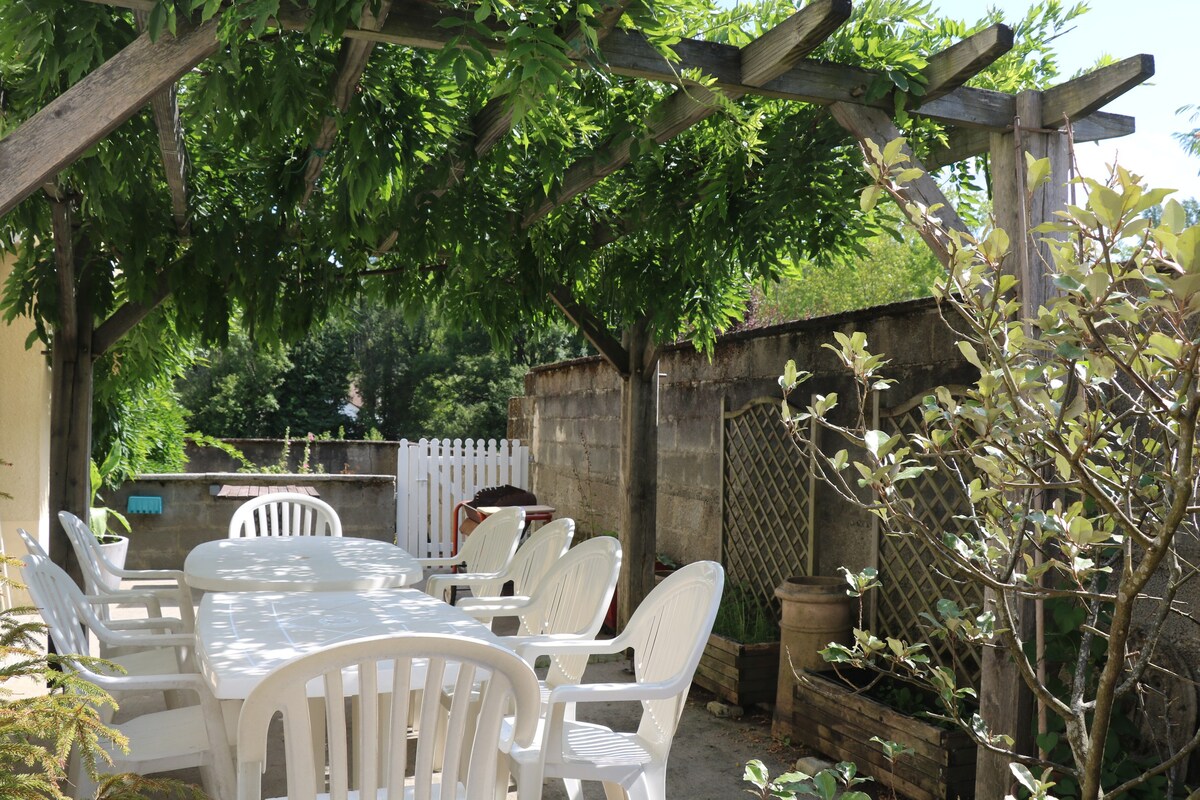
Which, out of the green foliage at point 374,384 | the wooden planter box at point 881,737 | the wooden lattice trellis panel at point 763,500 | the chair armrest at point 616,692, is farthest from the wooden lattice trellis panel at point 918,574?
the green foliage at point 374,384

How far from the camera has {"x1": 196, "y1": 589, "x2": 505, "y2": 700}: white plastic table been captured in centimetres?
221

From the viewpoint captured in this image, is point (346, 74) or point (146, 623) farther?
point (146, 623)

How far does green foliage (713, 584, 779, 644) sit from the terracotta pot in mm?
604

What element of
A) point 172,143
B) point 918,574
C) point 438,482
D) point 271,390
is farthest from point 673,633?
point 271,390

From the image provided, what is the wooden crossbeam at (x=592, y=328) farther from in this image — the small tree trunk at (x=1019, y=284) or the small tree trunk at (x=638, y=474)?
the small tree trunk at (x=1019, y=284)

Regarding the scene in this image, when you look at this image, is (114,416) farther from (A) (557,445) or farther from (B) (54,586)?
(B) (54,586)

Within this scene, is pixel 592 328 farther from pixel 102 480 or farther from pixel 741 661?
pixel 102 480

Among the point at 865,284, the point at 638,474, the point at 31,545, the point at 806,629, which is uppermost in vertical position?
the point at 865,284

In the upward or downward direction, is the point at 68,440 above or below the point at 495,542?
above

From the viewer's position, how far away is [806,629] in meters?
4.05

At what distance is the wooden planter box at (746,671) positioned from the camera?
174 inches

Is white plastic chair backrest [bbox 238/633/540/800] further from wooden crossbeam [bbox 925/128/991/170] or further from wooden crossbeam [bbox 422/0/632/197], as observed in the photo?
wooden crossbeam [bbox 925/128/991/170]

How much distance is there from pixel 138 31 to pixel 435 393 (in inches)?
833

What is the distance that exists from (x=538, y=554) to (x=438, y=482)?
19.6 ft
